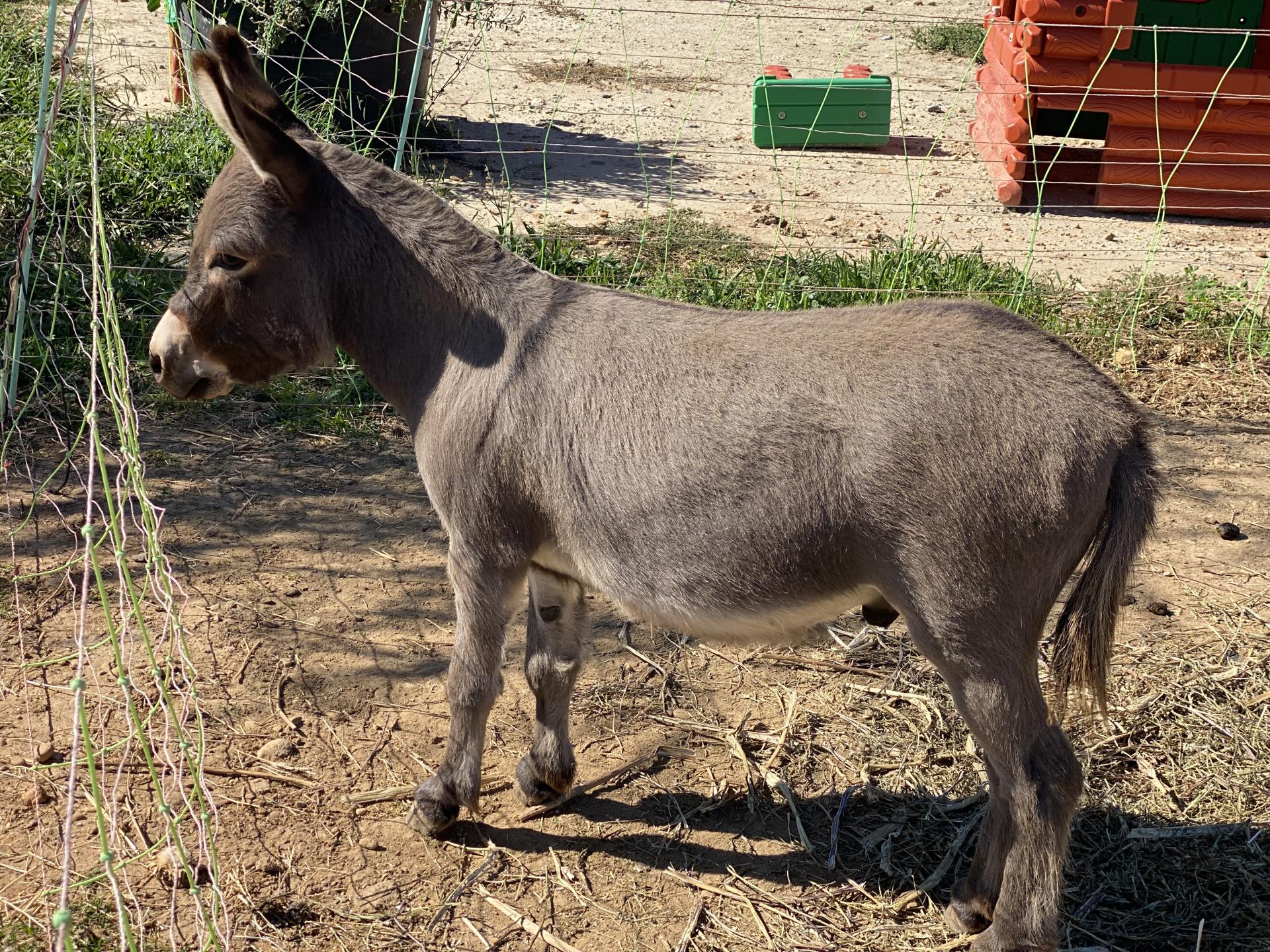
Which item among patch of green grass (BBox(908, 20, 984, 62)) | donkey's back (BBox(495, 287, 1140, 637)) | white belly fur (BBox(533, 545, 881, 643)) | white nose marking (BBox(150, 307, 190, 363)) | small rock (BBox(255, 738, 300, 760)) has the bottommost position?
small rock (BBox(255, 738, 300, 760))

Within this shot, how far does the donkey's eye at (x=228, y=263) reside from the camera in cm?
321

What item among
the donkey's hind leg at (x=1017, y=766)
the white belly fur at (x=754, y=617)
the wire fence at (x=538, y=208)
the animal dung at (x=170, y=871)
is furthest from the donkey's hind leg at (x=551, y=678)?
the donkey's hind leg at (x=1017, y=766)

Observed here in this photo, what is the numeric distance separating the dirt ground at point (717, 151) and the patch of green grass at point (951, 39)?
0.36ft

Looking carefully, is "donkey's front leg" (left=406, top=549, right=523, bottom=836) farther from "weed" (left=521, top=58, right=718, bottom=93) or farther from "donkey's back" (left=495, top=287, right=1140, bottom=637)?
"weed" (left=521, top=58, right=718, bottom=93)

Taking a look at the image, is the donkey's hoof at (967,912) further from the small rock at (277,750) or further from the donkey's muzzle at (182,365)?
the donkey's muzzle at (182,365)

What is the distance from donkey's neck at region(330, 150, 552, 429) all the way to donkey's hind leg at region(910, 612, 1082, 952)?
1433 millimetres

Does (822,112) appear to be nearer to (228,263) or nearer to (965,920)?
(228,263)

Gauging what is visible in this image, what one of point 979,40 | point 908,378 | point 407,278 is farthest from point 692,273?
point 979,40

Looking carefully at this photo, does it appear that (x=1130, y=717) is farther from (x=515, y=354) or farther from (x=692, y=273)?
(x=692, y=273)

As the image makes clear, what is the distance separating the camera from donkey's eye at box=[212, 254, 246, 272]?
321 centimetres

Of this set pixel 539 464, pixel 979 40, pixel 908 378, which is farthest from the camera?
pixel 979 40

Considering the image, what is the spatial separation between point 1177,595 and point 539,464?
2.85m

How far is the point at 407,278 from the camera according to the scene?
3295 mm

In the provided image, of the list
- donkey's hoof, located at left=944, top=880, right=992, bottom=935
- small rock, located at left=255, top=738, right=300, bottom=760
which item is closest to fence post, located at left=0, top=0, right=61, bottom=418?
small rock, located at left=255, top=738, right=300, bottom=760
